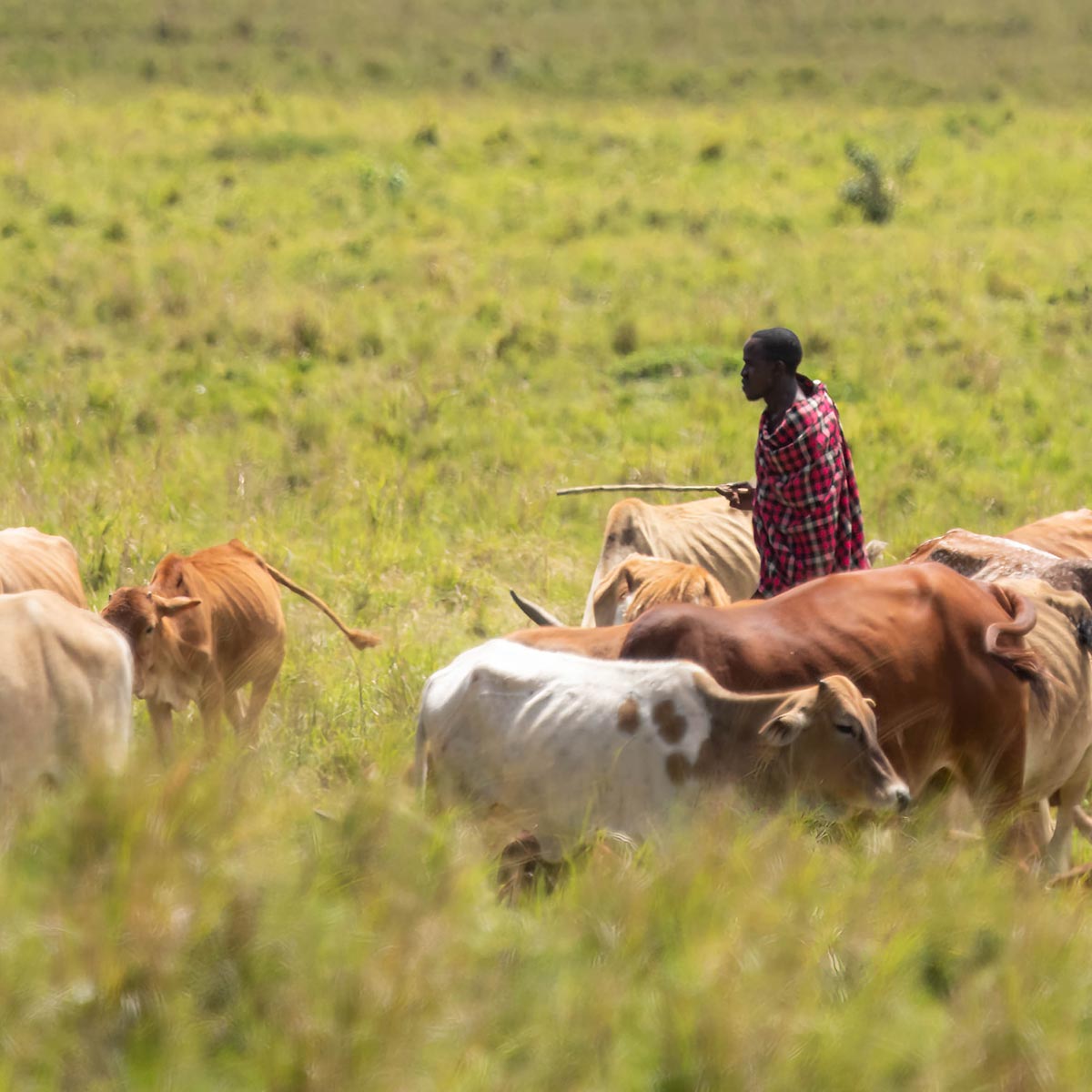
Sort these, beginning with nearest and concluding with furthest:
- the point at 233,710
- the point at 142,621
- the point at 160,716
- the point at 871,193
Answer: the point at 142,621 < the point at 160,716 < the point at 233,710 < the point at 871,193

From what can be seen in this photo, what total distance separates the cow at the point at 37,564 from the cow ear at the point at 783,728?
3.32 meters

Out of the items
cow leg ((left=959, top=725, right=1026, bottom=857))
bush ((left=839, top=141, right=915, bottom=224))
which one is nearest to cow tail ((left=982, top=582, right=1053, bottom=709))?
cow leg ((left=959, top=725, right=1026, bottom=857))

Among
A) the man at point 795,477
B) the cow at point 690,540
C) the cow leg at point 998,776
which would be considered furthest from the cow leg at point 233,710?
the cow leg at point 998,776

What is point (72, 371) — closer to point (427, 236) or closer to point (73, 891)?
point (427, 236)

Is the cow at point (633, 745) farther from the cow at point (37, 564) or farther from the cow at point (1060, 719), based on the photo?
the cow at point (37, 564)

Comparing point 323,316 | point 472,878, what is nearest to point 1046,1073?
point 472,878

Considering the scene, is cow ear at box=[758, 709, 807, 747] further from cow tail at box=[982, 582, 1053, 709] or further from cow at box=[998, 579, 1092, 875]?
cow at box=[998, 579, 1092, 875]

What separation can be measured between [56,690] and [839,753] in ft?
7.05

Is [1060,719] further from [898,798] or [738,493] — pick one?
[738,493]

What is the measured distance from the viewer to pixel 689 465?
1118 cm

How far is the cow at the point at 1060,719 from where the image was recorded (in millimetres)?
5512

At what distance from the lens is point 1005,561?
646 centimetres

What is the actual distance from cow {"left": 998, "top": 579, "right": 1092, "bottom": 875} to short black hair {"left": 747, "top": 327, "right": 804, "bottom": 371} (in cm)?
113

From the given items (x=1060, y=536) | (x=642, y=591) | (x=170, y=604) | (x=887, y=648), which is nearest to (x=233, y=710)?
(x=170, y=604)
